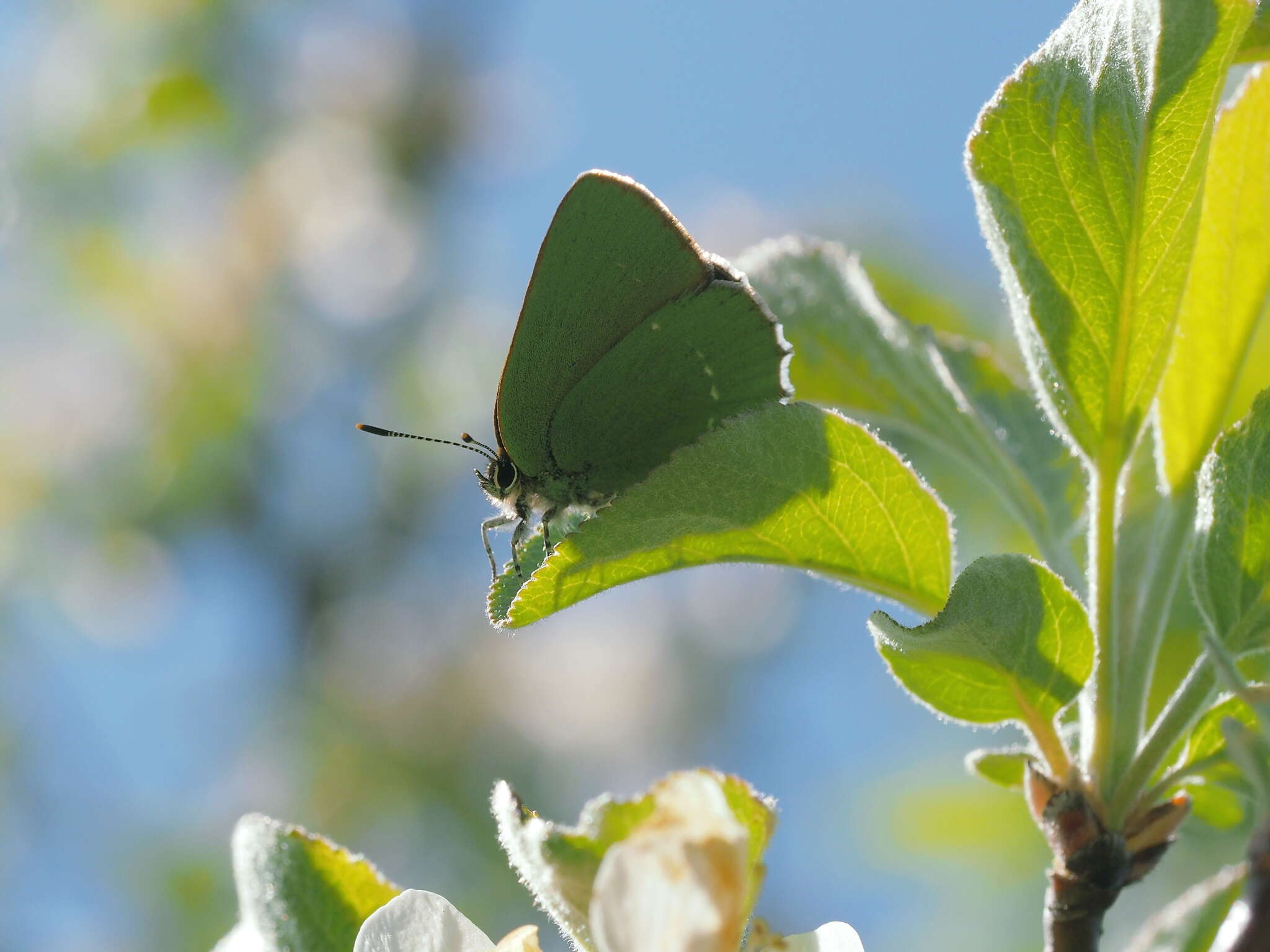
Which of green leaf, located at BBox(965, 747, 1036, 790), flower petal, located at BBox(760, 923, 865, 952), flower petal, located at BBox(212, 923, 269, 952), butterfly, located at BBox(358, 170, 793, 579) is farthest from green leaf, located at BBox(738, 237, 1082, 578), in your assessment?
flower petal, located at BBox(212, 923, 269, 952)

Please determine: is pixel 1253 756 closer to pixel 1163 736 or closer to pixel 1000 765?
pixel 1163 736

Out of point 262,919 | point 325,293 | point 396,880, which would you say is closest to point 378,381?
A: point 325,293

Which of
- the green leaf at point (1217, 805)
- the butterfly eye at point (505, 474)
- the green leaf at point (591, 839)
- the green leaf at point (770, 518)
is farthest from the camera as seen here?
the butterfly eye at point (505, 474)

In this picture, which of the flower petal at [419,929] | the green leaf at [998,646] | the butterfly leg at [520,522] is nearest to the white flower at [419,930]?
the flower petal at [419,929]

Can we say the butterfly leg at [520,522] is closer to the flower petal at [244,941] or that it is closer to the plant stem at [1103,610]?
the flower petal at [244,941]

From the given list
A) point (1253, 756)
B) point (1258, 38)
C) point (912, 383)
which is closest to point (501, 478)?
point (912, 383)

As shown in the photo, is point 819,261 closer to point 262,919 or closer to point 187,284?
point 262,919

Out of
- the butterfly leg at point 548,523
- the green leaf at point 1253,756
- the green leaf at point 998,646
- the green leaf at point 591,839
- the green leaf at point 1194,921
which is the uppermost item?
the butterfly leg at point 548,523
